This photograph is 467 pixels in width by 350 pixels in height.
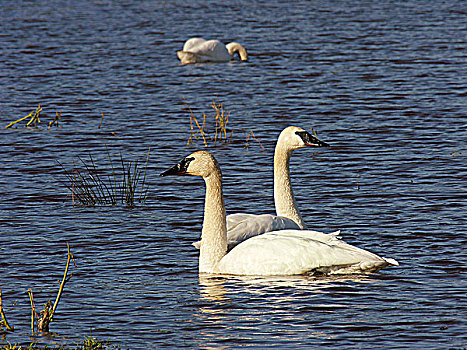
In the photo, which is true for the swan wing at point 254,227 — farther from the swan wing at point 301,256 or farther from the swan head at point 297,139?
the swan head at point 297,139

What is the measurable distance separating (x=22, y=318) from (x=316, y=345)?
2862 mm

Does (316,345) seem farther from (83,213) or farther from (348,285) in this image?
(83,213)

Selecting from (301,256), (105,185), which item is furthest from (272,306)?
(105,185)

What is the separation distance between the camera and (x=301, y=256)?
35.0 feet

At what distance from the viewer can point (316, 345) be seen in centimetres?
884

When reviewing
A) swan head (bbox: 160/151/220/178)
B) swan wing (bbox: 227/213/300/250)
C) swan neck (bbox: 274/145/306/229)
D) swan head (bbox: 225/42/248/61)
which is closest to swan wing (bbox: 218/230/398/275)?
swan wing (bbox: 227/213/300/250)

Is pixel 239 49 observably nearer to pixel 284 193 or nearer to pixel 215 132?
pixel 215 132

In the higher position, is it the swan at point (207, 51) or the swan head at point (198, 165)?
the swan head at point (198, 165)

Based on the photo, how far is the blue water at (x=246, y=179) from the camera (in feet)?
31.7

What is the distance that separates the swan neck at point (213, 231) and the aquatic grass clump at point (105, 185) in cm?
311

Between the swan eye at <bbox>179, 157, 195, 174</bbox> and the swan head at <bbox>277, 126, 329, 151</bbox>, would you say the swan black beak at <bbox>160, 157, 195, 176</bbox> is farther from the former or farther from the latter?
the swan head at <bbox>277, 126, 329, 151</bbox>

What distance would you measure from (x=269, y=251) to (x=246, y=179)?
5.40 m

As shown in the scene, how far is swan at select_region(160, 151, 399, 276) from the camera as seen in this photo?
419 inches

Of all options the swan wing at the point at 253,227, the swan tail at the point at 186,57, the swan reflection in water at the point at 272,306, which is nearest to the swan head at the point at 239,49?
the swan tail at the point at 186,57
